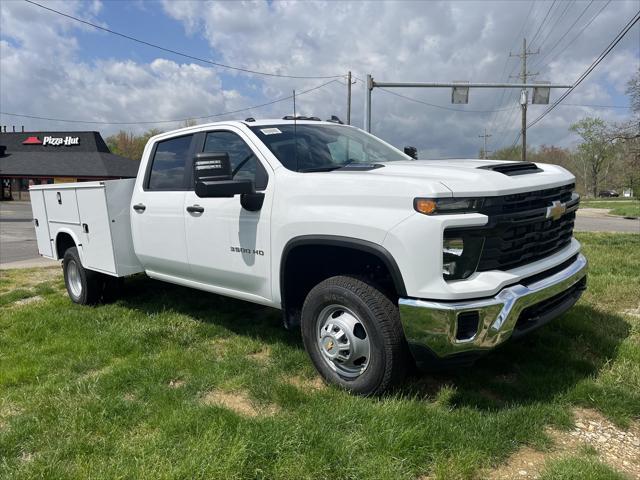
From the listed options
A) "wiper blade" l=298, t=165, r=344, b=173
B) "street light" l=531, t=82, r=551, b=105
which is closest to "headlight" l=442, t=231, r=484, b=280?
"wiper blade" l=298, t=165, r=344, b=173

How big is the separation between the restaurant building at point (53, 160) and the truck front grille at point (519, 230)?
4413 centimetres

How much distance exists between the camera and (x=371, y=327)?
3.31 m

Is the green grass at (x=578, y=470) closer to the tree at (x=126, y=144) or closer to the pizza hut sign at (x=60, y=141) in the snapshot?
the pizza hut sign at (x=60, y=141)

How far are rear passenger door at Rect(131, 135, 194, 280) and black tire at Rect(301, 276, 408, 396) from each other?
182 centimetres

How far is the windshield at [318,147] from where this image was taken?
4.11 m

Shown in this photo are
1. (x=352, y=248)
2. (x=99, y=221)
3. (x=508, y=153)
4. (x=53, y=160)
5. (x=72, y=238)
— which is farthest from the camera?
(x=508, y=153)

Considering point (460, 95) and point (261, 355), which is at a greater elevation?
point (460, 95)

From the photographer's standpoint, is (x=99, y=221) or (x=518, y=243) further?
(x=99, y=221)

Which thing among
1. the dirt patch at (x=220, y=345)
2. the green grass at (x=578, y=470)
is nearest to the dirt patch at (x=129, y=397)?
the dirt patch at (x=220, y=345)

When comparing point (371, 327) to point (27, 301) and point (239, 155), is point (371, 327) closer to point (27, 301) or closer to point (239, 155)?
point (239, 155)

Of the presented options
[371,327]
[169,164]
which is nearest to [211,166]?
[169,164]

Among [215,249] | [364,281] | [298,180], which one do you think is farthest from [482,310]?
[215,249]

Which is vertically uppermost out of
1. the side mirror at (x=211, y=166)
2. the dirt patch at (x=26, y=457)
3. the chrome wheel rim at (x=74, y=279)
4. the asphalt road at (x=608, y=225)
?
the side mirror at (x=211, y=166)

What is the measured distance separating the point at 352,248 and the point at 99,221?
343cm
